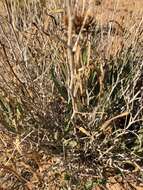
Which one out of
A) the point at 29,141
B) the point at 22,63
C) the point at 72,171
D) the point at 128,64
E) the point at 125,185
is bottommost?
the point at 125,185

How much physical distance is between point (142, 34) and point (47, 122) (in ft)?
2.33

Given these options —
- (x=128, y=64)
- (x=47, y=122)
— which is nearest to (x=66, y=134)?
(x=47, y=122)

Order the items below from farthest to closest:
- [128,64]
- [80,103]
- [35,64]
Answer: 1. [128,64]
2. [35,64]
3. [80,103]

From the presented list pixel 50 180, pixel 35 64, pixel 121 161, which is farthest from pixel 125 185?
pixel 35 64

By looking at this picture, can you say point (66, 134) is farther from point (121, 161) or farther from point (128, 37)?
point (128, 37)

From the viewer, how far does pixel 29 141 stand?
1873mm

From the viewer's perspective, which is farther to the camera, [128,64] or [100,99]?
[128,64]

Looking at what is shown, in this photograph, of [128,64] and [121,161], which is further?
[128,64]

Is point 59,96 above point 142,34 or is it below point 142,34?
below

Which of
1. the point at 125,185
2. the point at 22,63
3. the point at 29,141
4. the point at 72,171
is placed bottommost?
the point at 125,185

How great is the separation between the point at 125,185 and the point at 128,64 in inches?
23.6

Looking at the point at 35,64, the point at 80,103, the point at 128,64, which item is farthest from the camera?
the point at 128,64

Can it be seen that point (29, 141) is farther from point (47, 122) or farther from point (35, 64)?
point (35, 64)

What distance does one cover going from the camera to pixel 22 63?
1.87m
